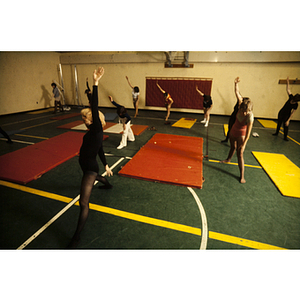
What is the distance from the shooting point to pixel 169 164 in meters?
4.81

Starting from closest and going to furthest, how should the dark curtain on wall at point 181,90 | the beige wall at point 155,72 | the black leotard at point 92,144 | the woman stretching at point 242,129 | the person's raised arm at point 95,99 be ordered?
1. the person's raised arm at point 95,99
2. the black leotard at point 92,144
3. the woman stretching at point 242,129
4. the beige wall at point 155,72
5. the dark curtain on wall at point 181,90

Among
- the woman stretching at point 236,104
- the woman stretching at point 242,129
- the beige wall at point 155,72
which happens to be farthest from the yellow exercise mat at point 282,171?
the beige wall at point 155,72

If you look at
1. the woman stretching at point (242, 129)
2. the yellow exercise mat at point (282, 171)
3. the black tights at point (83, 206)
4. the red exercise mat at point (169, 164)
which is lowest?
the yellow exercise mat at point (282, 171)

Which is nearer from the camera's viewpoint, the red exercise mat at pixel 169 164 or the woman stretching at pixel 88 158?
the woman stretching at pixel 88 158

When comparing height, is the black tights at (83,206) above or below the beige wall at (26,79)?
below

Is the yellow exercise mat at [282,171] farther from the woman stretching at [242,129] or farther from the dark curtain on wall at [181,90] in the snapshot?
the dark curtain on wall at [181,90]

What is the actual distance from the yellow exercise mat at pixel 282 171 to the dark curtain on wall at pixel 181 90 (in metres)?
7.65

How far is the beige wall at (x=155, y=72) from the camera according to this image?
35.5 ft

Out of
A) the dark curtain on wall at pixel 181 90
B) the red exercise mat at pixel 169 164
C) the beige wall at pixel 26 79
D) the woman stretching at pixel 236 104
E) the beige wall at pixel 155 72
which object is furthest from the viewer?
the dark curtain on wall at pixel 181 90

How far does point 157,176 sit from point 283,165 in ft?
12.3

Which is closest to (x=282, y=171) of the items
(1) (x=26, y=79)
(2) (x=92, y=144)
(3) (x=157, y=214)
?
(3) (x=157, y=214)

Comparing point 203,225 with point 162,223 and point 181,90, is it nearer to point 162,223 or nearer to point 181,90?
point 162,223

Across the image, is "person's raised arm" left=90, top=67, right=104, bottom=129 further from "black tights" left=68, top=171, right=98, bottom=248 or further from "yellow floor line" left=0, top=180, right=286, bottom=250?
"yellow floor line" left=0, top=180, right=286, bottom=250

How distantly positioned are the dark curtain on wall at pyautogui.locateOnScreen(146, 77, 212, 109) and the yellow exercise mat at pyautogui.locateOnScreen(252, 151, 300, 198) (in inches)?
301
